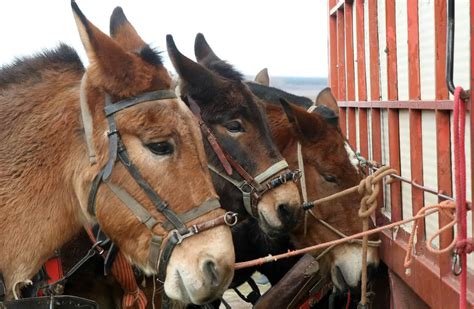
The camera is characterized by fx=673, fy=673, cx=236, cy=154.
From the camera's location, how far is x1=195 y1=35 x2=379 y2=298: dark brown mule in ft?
15.6

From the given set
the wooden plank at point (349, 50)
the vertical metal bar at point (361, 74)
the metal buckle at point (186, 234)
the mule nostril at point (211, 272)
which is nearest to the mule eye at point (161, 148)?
the metal buckle at point (186, 234)

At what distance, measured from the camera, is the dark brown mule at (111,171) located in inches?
112

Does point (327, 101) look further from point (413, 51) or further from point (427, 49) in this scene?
point (427, 49)

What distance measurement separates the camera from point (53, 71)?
328 cm

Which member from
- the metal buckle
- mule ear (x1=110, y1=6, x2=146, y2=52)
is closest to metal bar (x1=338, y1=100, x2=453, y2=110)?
the metal buckle

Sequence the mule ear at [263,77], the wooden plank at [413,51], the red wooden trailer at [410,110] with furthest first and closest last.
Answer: the mule ear at [263,77], the wooden plank at [413,51], the red wooden trailer at [410,110]

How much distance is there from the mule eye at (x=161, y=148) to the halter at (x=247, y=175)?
1234 mm

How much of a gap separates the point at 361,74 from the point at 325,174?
904mm

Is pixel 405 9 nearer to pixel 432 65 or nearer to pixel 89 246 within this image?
pixel 432 65

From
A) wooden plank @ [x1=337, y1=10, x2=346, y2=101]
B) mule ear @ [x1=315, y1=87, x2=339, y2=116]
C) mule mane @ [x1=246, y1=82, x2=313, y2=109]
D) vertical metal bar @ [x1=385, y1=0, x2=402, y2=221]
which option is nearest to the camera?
vertical metal bar @ [x1=385, y1=0, x2=402, y2=221]

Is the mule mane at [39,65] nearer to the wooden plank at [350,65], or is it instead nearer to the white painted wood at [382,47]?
the white painted wood at [382,47]

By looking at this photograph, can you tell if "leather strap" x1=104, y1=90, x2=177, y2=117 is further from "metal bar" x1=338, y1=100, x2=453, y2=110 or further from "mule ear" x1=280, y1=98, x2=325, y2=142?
"mule ear" x1=280, y1=98, x2=325, y2=142

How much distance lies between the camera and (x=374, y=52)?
15.5 feet

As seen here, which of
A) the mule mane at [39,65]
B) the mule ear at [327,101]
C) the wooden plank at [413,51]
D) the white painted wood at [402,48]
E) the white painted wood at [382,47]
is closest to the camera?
the mule mane at [39,65]
